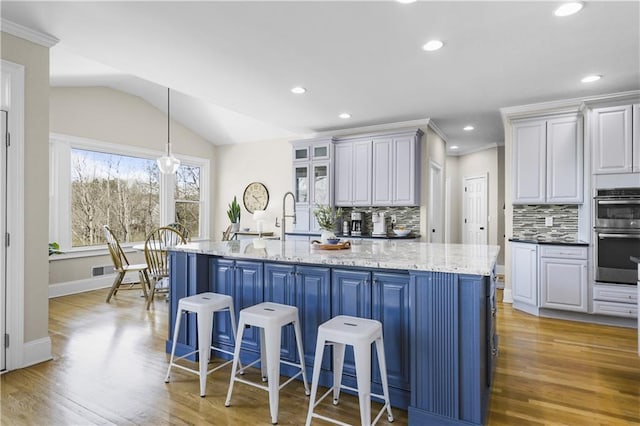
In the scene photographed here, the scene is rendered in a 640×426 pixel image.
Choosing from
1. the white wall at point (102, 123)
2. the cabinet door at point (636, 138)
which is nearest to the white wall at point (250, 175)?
the white wall at point (102, 123)

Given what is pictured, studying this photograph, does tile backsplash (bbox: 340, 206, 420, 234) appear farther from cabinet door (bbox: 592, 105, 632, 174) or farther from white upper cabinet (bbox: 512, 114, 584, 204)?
cabinet door (bbox: 592, 105, 632, 174)

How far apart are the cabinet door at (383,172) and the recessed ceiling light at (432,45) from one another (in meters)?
2.34

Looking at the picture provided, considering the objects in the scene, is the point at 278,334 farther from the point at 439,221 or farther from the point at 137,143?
the point at 137,143

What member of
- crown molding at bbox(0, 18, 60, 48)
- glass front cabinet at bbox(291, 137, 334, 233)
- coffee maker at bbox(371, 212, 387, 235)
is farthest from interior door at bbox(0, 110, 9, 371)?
coffee maker at bbox(371, 212, 387, 235)

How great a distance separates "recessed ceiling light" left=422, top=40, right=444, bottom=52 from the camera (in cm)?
294

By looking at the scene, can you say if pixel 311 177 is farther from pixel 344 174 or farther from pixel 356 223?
pixel 356 223

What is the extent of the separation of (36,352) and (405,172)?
4.51 meters

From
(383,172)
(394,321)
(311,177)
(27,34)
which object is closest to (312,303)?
(394,321)

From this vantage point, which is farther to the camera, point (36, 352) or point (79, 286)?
point (79, 286)

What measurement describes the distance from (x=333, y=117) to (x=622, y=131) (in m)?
3.36

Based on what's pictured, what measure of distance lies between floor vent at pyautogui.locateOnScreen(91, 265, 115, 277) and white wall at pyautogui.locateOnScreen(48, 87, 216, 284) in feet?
0.20

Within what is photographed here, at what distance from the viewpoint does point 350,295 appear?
2.42m

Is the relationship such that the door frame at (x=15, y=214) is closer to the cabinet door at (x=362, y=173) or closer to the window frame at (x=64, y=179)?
the window frame at (x=64, y=179)

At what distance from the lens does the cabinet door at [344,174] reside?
5.71m
